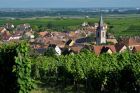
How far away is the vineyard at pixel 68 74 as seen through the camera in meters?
23.0

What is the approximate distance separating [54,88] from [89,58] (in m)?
7.57

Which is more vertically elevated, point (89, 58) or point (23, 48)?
point (23, 48)

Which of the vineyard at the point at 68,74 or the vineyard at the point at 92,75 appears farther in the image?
the vineyard at the point at 92,75

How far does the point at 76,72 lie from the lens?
36.4 m

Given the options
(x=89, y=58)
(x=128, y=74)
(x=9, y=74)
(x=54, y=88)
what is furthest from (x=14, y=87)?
(x=89, y=58)

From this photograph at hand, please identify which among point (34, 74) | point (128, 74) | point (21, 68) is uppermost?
point (21, 68)

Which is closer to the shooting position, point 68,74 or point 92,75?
point 92,75

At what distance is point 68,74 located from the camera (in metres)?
38.9

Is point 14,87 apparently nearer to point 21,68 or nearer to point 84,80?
point 21,68

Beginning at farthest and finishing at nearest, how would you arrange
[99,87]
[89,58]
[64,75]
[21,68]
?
[89,58] → [64,75] → [99,87] → [21,68]

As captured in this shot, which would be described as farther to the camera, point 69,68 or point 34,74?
Result: point 34,74

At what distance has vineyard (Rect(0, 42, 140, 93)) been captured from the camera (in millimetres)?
23000

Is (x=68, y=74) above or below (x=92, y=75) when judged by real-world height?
below

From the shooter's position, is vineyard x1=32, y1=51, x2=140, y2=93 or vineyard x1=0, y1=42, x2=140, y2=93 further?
vineyard x1=32, y1=51, x2=140, y2=93
